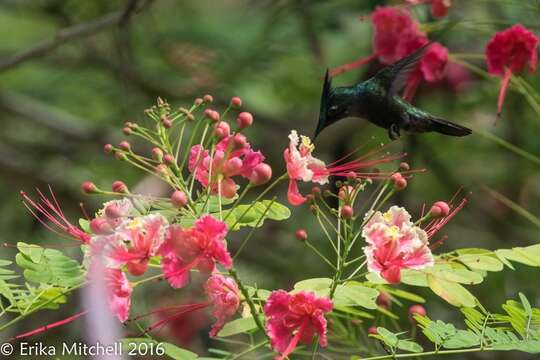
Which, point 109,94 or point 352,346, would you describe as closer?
point 352,346

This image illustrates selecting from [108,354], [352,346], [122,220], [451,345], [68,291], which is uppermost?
[108,354]

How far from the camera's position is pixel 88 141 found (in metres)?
4.00

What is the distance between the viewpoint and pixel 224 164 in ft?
5.23

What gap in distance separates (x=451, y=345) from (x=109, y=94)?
3.11 m

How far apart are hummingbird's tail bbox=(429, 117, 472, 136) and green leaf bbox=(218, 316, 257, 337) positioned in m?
0.57

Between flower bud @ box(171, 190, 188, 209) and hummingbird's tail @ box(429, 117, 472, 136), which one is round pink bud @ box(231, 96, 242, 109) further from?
hummingbird's tail @ box(429, 117, 472, 136)

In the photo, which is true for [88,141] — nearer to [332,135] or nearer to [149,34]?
[149,34]

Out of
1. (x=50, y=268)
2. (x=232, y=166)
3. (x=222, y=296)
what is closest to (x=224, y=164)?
(x=232, y=166)

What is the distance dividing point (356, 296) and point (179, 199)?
0.34 m

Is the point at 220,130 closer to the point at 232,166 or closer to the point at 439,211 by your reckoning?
the point at 232,166

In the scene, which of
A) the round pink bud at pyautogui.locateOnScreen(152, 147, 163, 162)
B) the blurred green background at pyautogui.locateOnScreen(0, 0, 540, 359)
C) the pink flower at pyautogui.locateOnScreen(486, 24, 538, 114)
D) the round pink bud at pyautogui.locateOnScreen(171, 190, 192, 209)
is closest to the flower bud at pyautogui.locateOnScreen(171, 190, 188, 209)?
the round pink bud at pyautogui.locateOnScreen(171, 190, 192, 209)

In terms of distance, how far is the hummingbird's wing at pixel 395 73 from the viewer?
1986mm

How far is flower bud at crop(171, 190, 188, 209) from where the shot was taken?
4.83 feet

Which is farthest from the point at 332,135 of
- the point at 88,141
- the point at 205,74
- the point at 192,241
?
the point at 192,241
